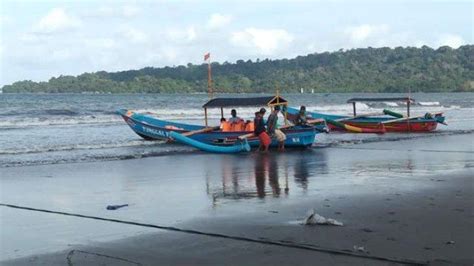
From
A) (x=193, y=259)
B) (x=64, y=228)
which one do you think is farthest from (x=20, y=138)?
(x=193, y=259)

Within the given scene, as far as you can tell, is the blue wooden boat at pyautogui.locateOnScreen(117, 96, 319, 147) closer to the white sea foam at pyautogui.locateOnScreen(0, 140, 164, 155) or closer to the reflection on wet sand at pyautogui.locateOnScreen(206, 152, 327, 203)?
the white sea foam at pyautogui.locateOnScreen(0, 140, 164, 155)

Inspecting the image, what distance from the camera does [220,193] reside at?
1227 centimetres

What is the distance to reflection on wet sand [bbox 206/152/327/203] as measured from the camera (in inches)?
483

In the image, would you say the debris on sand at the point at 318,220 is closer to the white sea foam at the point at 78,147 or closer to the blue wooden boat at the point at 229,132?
the blue wooden boat at the point at 229,132

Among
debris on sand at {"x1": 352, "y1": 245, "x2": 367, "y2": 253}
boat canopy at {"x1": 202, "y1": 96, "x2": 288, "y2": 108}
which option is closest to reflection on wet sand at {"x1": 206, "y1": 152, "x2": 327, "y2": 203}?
boat canopy at {"x1": 202, "y1": 96, "x2": 288, "y2": 108}

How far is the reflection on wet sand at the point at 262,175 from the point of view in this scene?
12270 millimetres

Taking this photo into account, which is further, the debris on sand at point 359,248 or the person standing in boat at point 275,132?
the person standing in boat at point 275,132

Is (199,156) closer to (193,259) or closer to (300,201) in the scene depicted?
(300,201)

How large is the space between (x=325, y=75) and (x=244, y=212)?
4801 inches

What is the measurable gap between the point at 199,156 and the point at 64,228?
11.9 meters

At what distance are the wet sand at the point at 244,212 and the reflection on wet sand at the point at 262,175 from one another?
0.09ft

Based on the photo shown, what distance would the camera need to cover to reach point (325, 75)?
130 metres

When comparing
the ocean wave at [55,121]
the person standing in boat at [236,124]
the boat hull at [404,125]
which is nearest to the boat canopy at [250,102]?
the person standing in boat at [236,124]

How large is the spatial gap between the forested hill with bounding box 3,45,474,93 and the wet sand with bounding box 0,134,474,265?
3966 inches
